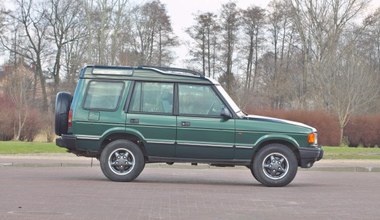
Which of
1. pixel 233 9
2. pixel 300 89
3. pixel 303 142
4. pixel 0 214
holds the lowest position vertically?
pixel 0 214

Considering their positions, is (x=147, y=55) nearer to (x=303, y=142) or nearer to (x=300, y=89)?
(x=300, y=89)

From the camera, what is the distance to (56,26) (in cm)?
6050

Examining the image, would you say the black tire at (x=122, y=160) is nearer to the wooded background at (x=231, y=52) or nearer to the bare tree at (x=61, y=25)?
the wooded background at (x=231, y=52)

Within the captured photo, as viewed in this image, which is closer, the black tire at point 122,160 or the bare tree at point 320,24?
the black tire at point 122,160

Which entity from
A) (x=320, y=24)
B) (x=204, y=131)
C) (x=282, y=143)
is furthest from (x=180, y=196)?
(x=320, y=24)

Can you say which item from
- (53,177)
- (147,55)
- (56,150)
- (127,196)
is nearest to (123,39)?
(147,55)

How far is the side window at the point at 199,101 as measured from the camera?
12359mm

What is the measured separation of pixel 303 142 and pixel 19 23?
52.4m

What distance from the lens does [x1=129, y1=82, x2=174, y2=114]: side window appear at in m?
12.4

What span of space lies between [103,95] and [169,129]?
1494mm

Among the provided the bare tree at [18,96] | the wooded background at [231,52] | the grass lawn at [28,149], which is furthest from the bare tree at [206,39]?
the grass lawn at [28,149]

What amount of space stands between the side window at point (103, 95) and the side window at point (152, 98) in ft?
1.09

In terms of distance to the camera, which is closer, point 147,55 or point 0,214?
point 0,214

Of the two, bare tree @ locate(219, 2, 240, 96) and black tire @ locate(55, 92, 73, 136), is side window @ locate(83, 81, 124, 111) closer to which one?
black tire @ locate(55, 92, 73, 136)
